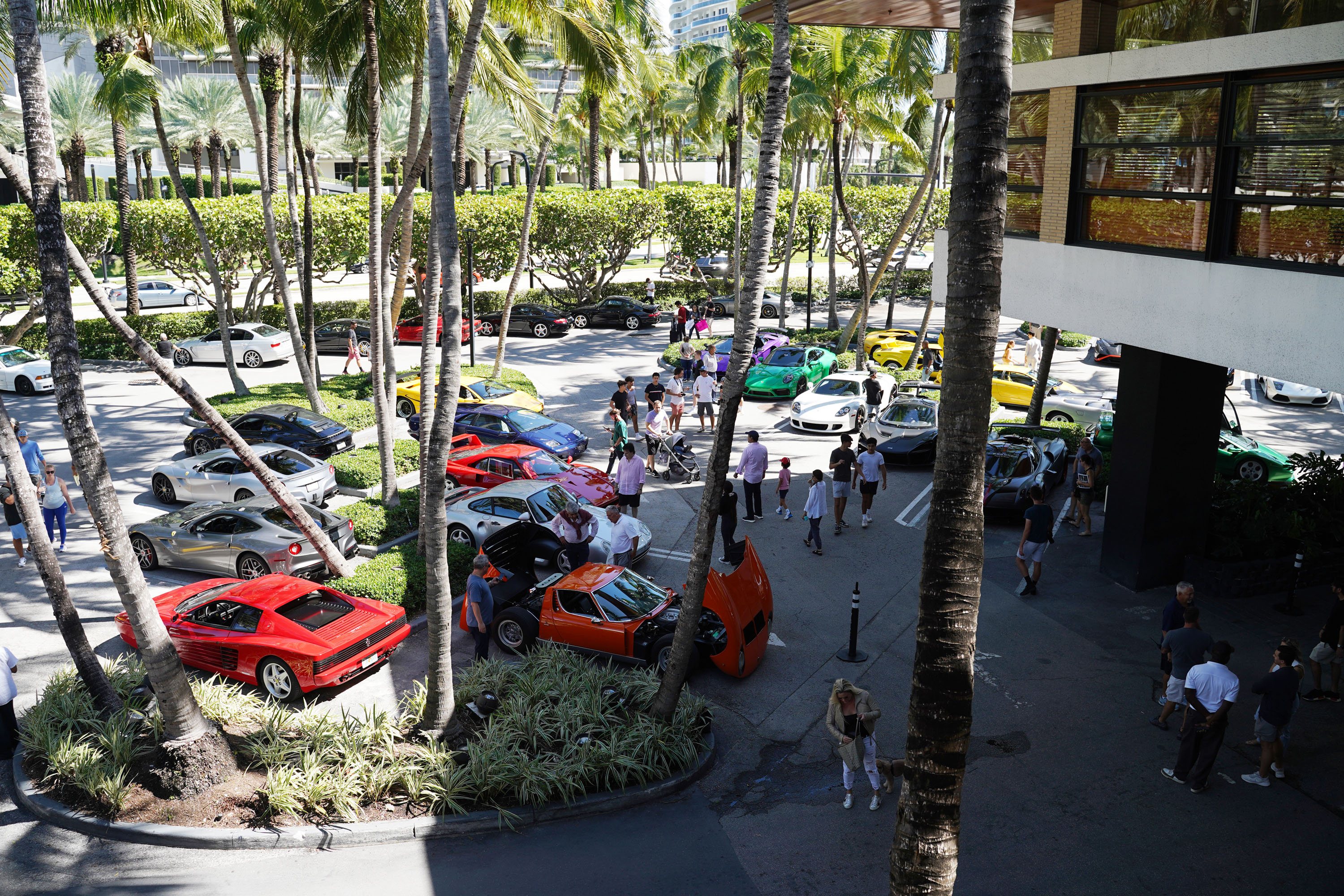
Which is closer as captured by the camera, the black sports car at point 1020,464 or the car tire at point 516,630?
the car tire at point 516,630

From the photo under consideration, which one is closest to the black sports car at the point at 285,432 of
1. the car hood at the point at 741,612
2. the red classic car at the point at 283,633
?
the red classic car at the point at 283,633

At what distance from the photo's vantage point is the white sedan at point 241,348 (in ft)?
106

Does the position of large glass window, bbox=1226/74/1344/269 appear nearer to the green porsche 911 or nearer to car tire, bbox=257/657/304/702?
car tire, bbox=257/657/304/702

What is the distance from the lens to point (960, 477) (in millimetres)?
5238

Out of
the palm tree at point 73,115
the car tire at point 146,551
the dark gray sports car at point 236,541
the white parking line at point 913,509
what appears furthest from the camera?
the palm tree at point 73,115

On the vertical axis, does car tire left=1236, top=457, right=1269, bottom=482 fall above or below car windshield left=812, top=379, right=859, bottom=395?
below

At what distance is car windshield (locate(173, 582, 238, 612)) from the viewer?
12.2 meters

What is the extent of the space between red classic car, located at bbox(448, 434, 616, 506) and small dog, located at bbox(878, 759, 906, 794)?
30.2ft

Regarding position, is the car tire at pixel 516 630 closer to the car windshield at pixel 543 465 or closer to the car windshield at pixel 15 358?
the car windshield at pixel 543 465

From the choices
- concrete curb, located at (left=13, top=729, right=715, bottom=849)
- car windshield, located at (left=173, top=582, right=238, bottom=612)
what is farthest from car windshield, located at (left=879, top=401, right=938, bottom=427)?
car windshield, located at (left=173, top=582, right=238, bottom=612)

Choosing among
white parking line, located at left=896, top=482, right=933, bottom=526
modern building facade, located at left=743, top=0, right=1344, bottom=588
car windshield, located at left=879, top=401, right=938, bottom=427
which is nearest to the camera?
modern building facade, located at left=743, top=0, right=1344, bottom=588

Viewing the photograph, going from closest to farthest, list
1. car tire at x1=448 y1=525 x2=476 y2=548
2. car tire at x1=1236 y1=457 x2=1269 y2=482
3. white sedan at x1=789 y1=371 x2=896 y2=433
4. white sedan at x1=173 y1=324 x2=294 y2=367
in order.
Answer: car tire at x1=448 y1=525 x2=476 y2=548
car tire at x1=1236 y1=457 x2=1269 y2=482
white sedan at x1=789 y1=371 x2=896 y2=433
white sedan at x1=173 y1=324 x2=294 y2=367

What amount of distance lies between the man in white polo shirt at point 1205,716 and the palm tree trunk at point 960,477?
524cm

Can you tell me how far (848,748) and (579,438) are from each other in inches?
527
